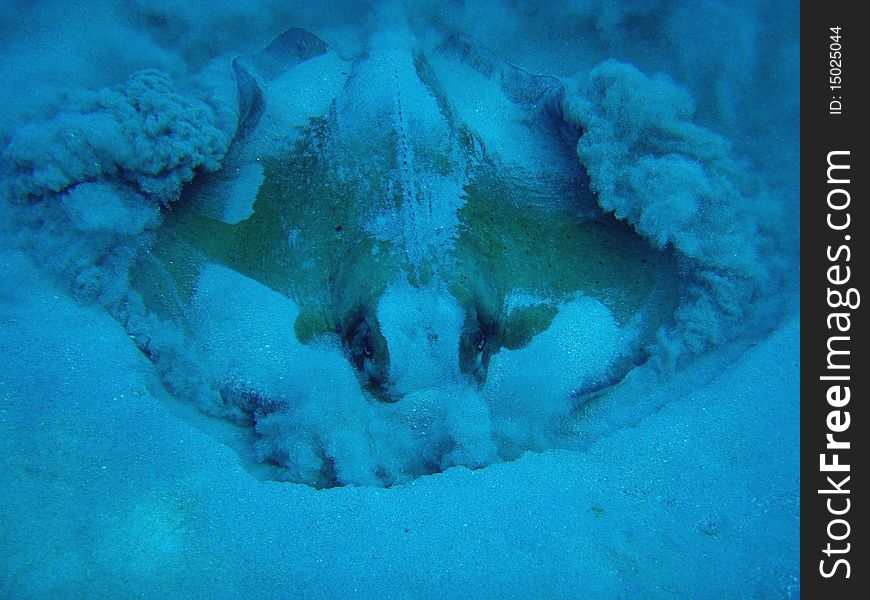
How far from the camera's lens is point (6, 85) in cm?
331

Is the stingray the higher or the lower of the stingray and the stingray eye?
the higher

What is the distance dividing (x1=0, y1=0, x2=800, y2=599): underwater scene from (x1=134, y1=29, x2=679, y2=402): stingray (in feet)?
0.06

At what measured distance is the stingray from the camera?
2896mm

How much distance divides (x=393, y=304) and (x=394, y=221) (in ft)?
1.67

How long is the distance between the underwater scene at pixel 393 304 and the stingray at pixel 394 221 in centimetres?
2

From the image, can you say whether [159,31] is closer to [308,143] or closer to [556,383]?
[308,143]

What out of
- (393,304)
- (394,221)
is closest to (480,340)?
(393,304)

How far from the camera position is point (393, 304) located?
2805 mm

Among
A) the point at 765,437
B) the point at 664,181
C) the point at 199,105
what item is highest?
the point at 199,105

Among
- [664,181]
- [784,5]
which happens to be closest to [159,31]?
[664,181]

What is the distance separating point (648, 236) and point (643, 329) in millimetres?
594

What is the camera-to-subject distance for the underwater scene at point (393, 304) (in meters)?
2.02

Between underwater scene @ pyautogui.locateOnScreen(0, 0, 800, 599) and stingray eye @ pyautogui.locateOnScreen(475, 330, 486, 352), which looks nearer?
underwater scene @ pyautogui.locateOnScreen(0, 0, 800, 599)
